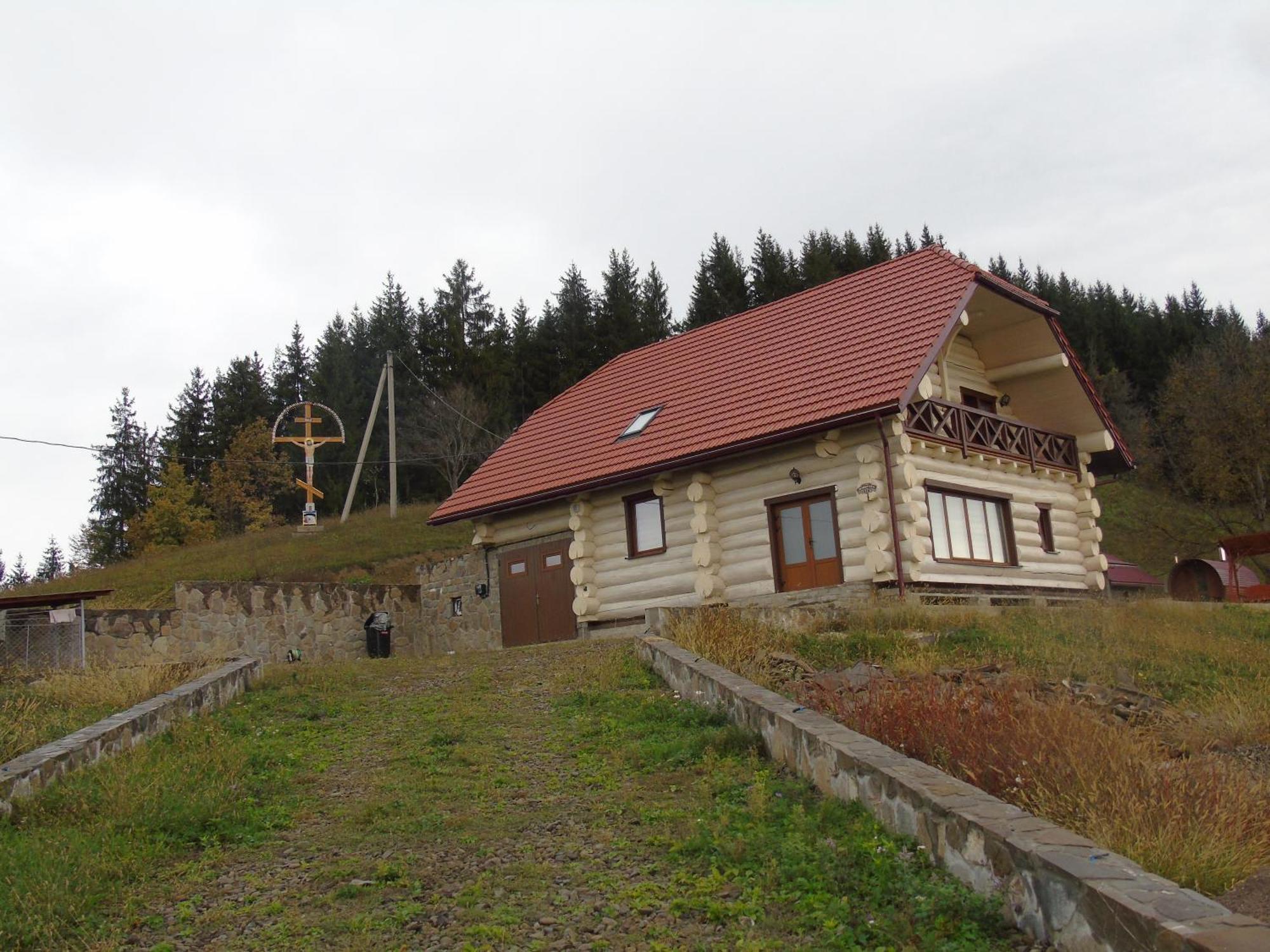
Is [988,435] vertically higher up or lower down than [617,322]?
lower down

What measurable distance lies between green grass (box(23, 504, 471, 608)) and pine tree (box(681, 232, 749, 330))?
24.9m

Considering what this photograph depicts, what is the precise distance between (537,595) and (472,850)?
16.6m

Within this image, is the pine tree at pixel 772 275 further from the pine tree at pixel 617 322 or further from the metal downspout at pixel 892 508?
the metal downspout at pixel 892 508

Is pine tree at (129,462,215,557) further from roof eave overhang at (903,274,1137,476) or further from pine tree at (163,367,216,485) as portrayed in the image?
roof eave overhang at (903,274,1137,476)

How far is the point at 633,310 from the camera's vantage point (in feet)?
196

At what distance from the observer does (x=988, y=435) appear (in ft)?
70.7

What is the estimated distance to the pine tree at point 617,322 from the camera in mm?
58094

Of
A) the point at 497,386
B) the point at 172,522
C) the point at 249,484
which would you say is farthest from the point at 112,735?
the point at 497,386

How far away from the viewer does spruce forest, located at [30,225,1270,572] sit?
4803cm

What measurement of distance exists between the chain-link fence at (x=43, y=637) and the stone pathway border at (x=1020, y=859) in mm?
13758

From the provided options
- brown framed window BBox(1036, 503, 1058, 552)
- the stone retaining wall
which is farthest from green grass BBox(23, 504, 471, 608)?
brown framed window BBox(1036, 503, 1058, 552)

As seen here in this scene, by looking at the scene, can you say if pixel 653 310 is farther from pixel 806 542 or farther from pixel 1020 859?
pixel 1020 859

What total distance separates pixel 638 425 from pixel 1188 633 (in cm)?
1163

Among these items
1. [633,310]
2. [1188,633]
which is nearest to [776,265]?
[633,310]
